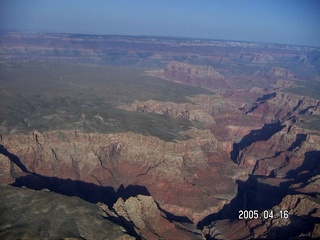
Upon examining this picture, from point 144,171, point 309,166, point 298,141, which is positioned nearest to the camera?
point 144,171

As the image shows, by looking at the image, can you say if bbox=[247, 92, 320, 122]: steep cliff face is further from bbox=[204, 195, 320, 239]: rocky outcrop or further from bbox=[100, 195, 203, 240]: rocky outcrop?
bbox=[100, 195, 203, 240]: rocky outcrop

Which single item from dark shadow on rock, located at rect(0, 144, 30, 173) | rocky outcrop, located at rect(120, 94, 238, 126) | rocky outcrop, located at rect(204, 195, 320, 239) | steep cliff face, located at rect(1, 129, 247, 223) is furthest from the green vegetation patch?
rocky outcrop, located at rect(204, 195, 320, 239)

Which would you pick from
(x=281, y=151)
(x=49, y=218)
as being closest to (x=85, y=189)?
(x=49, y=218)

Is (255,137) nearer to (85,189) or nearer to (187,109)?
(187,109)

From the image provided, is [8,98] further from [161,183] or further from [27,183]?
[161,183]

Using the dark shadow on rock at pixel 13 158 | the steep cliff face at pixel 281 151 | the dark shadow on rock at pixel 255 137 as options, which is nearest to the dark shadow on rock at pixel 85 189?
the dark shadow on rock at pixel 13 158

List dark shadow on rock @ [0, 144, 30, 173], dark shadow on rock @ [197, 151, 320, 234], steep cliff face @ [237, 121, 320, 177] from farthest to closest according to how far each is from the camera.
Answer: steep cliff face @ [237, 121, 320, 177], dark shadow on rock @ [0, 144, 30, 173], dark shadow on rock @ [197, 151, 320, 234]

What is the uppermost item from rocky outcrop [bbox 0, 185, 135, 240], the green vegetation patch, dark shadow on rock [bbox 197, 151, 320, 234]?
the green vegetation patch
